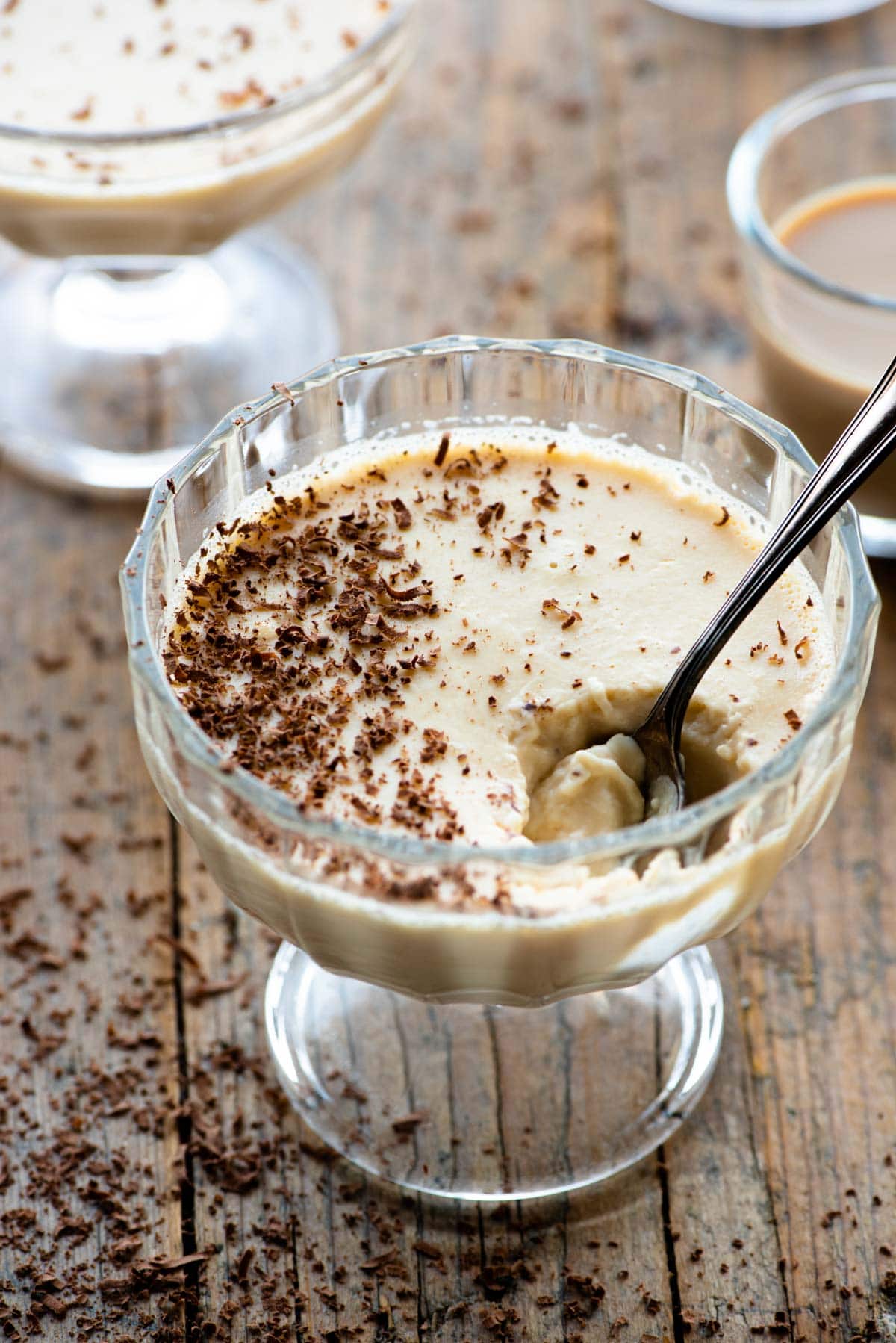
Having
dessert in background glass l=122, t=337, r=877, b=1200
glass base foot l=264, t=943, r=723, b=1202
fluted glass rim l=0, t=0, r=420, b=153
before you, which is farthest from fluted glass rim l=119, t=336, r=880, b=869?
fluted glass rim l=0, t=0, r=420, b=153

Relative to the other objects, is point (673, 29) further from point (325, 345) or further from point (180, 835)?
point (180, 835)

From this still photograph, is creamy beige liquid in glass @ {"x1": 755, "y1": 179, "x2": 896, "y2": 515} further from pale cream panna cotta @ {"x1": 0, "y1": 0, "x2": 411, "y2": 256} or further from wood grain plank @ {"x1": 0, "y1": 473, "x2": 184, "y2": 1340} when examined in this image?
wood grain plank @ {"x1": 0, "y1": 473, "x2": 184, "y2": 1340}

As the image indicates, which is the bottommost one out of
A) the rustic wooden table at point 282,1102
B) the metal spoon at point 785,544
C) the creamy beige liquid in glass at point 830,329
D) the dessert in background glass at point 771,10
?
the rustic wooden table at point 282,1102

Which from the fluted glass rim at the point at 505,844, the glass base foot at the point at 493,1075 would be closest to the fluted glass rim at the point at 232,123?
the fluted glass rim at the point at 505,844

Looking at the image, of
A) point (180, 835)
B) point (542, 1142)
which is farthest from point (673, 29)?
point (542, 1142)

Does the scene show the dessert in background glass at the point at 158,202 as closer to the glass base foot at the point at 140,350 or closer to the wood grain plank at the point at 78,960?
the glass base foot at the point at 140,350

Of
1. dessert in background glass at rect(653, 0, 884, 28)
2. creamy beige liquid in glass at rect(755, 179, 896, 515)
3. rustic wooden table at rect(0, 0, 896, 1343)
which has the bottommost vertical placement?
rustic wooden table at rect(0, 0, 896, 1343)
